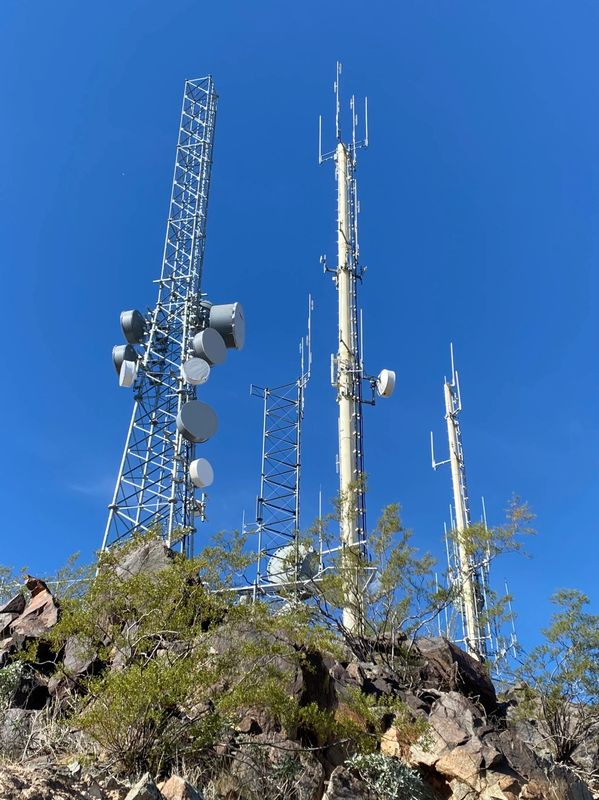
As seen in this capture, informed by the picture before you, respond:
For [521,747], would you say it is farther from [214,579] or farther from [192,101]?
[192,101]

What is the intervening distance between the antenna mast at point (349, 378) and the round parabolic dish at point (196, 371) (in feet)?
15.9

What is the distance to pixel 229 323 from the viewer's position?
857 inches

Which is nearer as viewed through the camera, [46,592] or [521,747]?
[521,747]

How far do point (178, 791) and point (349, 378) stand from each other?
17.2 meters

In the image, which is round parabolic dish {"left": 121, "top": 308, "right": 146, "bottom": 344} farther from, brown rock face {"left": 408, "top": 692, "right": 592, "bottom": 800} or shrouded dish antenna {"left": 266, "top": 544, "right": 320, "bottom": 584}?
brown rock face {"left": 408, "top": 692, "right": 592, "bottom": 800}

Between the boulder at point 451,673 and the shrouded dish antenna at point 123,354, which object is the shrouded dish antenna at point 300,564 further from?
→ the shrouded dish antenna at point 123,354

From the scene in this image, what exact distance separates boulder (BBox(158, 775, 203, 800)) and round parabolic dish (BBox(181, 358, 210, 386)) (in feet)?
45.6

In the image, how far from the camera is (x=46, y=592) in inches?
468

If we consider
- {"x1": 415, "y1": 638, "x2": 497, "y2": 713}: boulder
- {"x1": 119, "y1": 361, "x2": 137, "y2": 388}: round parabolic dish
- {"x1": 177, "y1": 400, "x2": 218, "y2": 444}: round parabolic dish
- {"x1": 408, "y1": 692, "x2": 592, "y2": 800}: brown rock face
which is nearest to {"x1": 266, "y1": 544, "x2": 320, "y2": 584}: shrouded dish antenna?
{"x1": 415, "y1": 638, "x2": 497, "y2": 713}: boulder

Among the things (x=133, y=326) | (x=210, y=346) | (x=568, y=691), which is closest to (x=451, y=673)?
(x=568, y=691)

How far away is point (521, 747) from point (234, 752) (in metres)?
4.69

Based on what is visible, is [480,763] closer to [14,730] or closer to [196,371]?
[14,730]

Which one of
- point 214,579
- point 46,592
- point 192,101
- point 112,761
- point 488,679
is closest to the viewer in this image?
point 112,761

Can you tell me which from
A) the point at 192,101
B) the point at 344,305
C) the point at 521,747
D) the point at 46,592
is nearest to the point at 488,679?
the point at 521,747
